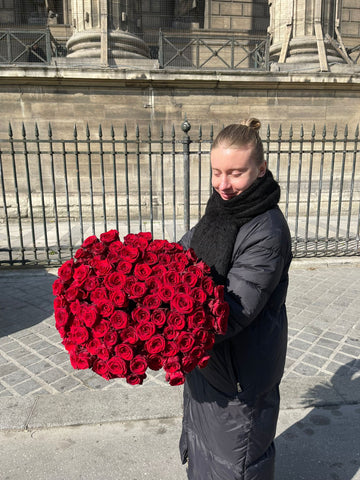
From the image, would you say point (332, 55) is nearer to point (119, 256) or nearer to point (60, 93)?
point (60, 93)

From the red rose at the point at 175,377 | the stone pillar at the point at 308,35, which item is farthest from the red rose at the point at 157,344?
the stone pillar at the point at 308,35

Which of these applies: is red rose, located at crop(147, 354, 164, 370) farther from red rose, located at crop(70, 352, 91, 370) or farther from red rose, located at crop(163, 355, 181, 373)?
red rose, located at crop(70, 352, 91, 370)

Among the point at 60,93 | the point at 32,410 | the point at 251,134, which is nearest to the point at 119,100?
the point at 60,93

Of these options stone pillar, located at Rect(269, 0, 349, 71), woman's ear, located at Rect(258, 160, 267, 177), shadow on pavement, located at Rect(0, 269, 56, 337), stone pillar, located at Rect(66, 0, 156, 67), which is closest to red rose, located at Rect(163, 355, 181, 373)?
woman's ear, located at Rect(258, 160, 267, 177)

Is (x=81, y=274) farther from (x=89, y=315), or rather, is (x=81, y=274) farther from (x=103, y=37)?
(x=103, y=37)

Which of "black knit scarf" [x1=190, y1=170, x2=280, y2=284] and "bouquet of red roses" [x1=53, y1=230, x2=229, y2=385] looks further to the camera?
"black knit scarf" [x1=190, y1=170, x2=280, y2=284]

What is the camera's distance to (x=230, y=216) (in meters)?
1.57

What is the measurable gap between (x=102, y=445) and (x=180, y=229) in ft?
23.2

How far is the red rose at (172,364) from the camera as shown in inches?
49.9

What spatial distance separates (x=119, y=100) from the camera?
401 inches

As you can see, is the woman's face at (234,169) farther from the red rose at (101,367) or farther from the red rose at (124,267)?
the red rose at (101,367)

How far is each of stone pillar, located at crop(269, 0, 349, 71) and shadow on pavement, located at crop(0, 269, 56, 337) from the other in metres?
9.07

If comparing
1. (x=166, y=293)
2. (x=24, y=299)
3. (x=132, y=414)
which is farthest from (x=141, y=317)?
(x=24, y=299)

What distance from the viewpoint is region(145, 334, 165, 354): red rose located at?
1.25 m
